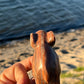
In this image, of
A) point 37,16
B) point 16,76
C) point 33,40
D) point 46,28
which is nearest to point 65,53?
point 46,28

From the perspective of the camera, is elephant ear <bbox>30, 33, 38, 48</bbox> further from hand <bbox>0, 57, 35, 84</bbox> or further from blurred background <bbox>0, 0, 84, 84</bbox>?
blurred background <bbox>0, 0, 84, 84</bbox>

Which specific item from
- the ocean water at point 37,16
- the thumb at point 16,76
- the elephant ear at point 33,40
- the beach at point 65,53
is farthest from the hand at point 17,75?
the ocean water at point 37,16

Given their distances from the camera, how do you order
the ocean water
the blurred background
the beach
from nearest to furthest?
the beach, the blurred background, the ocean water

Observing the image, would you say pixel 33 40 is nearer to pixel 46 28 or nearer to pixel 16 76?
pixel 16 76

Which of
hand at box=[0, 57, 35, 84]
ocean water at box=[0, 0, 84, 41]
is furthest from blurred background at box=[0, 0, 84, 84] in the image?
hand at box=[0, 57, 35, 84]

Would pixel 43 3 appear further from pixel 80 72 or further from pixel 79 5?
pixel 80 72

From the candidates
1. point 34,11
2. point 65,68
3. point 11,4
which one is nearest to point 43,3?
point 34,11
